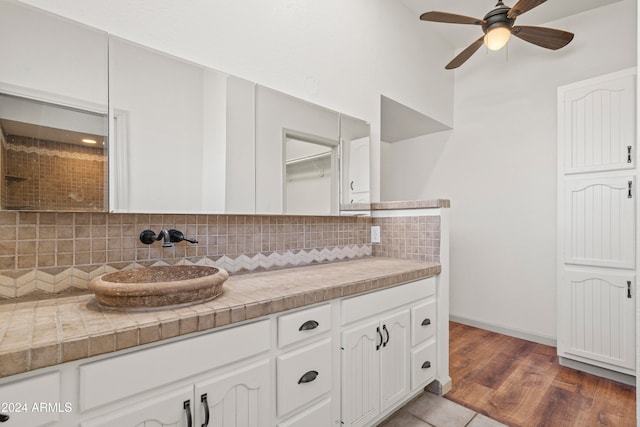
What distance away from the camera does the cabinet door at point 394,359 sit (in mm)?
1582

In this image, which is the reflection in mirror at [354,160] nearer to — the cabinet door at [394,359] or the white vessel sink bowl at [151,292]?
the cabinet door at [394,359]

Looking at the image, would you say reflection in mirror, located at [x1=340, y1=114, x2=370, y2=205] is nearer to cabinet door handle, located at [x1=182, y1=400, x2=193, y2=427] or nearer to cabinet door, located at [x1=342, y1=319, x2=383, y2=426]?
cabinet door, located at [x1=342, y1=319, x2=383, y2=426]

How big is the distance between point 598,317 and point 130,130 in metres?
3.14

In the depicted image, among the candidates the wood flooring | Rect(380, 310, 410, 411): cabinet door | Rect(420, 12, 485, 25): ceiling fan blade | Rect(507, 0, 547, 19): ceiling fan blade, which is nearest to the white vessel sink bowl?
Rect(380, 310, 410, 411): cabinet door

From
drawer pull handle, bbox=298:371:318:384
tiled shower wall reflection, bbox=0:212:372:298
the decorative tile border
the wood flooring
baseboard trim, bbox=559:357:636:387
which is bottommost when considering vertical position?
the wood flooring

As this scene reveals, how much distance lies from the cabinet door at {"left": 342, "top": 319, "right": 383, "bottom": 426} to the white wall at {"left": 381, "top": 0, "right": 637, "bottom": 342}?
2.14 meters

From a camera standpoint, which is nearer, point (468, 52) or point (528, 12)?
point (468, 52)

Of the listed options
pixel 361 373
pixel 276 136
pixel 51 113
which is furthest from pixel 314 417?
pixel 51 113

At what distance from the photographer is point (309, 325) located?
4.08 feet

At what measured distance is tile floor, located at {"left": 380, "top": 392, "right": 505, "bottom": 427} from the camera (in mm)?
1696

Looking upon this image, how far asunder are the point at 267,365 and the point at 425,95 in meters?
2.82

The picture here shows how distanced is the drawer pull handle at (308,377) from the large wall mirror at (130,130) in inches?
33.1

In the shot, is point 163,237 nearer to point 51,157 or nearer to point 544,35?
point 51,157

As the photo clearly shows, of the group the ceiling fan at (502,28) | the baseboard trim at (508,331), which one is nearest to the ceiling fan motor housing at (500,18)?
the ceiling fan at (502,28)
